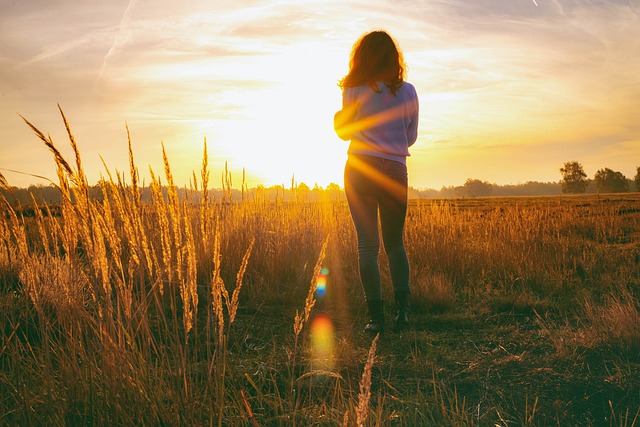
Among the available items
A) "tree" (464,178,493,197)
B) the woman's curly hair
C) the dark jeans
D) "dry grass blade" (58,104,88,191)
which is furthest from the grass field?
"tree" (464,178,493,197)

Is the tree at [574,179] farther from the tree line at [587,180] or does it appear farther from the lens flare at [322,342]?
the lens flare at [322,342]

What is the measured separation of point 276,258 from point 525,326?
2.59 meters

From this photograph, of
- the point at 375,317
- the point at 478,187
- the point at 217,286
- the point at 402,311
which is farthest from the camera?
the point at 478,187

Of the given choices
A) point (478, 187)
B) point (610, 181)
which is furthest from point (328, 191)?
point (478, 187)

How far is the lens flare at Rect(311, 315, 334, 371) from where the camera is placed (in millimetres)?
3090

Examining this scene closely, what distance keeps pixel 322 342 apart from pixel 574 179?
126806 mm

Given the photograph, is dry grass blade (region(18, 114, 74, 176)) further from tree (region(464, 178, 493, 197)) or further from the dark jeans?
tree (region(464, 178, 493, 197))

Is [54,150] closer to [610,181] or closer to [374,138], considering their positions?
[374,138]

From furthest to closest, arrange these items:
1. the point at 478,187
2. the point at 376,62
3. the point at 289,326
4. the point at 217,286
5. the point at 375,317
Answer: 1. the point at 478,187
2. the point at 289,326
3. the point at 375,317
4. the point at 376,62
5. the point at 217,286

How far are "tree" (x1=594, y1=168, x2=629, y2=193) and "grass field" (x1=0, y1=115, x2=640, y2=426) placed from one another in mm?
117233

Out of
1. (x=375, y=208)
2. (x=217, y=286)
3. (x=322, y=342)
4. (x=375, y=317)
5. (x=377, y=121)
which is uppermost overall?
(x=377, y=121)

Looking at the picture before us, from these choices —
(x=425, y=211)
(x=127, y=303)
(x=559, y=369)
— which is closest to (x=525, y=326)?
(x=559, y=369)

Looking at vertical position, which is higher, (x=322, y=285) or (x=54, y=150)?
(x=54, y=150)

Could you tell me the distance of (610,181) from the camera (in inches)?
4397
